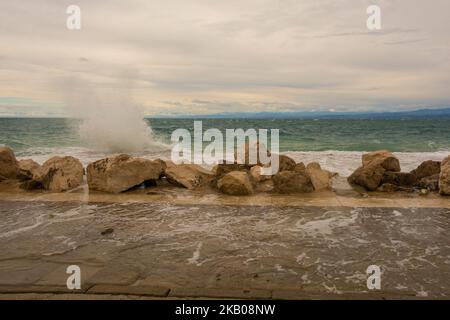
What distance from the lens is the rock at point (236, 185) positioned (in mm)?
7637

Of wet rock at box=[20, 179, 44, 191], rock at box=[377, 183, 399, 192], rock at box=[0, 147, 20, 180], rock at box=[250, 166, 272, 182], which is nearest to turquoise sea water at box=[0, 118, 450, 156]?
rock at box=[0, 147, 20, 180]

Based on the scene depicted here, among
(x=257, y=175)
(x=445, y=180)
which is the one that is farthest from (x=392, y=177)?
(x=257, y=175)

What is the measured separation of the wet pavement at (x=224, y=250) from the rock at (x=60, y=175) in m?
1.21

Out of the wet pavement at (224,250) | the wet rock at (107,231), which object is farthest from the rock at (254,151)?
the wet rock at (107,231)

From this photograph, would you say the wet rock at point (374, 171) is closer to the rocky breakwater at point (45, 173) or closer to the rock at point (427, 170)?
the rock at point (427, 170)

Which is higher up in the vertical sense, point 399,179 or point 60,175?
point 60,175

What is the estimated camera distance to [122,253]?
459 cm

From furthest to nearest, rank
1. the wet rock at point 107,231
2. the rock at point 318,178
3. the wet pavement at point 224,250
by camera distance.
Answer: the rock at point 318,178
the wet rock at point 107,231
the wet pavement at point 224,250

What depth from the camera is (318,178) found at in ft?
26.5

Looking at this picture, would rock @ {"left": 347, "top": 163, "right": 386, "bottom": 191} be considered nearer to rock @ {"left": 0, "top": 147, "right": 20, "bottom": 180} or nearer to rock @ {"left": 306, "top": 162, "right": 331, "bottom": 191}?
rock @ {"left": 306, "top": 162, "right": 331, "bottom": 191}

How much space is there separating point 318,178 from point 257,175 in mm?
1335

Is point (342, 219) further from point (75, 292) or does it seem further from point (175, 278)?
point (75, 292)

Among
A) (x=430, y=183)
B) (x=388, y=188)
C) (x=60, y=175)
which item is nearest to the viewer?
(x=388, y=188)

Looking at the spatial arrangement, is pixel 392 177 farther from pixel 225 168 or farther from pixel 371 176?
pixel 225 168
